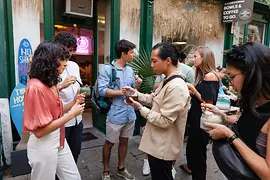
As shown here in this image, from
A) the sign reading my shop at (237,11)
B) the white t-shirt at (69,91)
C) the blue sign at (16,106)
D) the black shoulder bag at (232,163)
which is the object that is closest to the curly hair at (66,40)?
the white t-shirt at (69,91)

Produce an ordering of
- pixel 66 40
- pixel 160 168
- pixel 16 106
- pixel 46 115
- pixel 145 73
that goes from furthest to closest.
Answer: pixel 145 73 < pixel 16 106 < pixel 66 40 < pixel 160 168 < pixel 46 115

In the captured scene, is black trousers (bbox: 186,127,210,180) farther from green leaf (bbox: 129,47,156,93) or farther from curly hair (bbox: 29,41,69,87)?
curly hair (bbox: 29,41,69,87)

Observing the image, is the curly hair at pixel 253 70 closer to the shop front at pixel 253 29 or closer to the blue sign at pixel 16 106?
the blue sign at pixel 16 106

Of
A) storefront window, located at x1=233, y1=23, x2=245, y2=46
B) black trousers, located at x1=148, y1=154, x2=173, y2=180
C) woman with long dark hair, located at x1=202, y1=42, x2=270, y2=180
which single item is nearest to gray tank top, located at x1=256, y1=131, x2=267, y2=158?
woman with long dark hair, located at x1=202, y1=42, x2=270, y2=180

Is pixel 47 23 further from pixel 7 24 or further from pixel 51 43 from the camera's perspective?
pixel 51 43

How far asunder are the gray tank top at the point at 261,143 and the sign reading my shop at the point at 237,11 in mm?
4950

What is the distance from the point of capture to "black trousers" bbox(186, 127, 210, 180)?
8.69 feet

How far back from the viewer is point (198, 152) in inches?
106

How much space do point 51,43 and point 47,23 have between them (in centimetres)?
208

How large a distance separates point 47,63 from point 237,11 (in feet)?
17.4

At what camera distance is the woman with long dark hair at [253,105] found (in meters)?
1.09

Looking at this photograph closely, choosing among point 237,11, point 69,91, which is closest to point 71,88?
point 69,91

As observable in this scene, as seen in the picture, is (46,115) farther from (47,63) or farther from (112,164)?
(112,164)

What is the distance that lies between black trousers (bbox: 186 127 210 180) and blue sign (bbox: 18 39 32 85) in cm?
281
